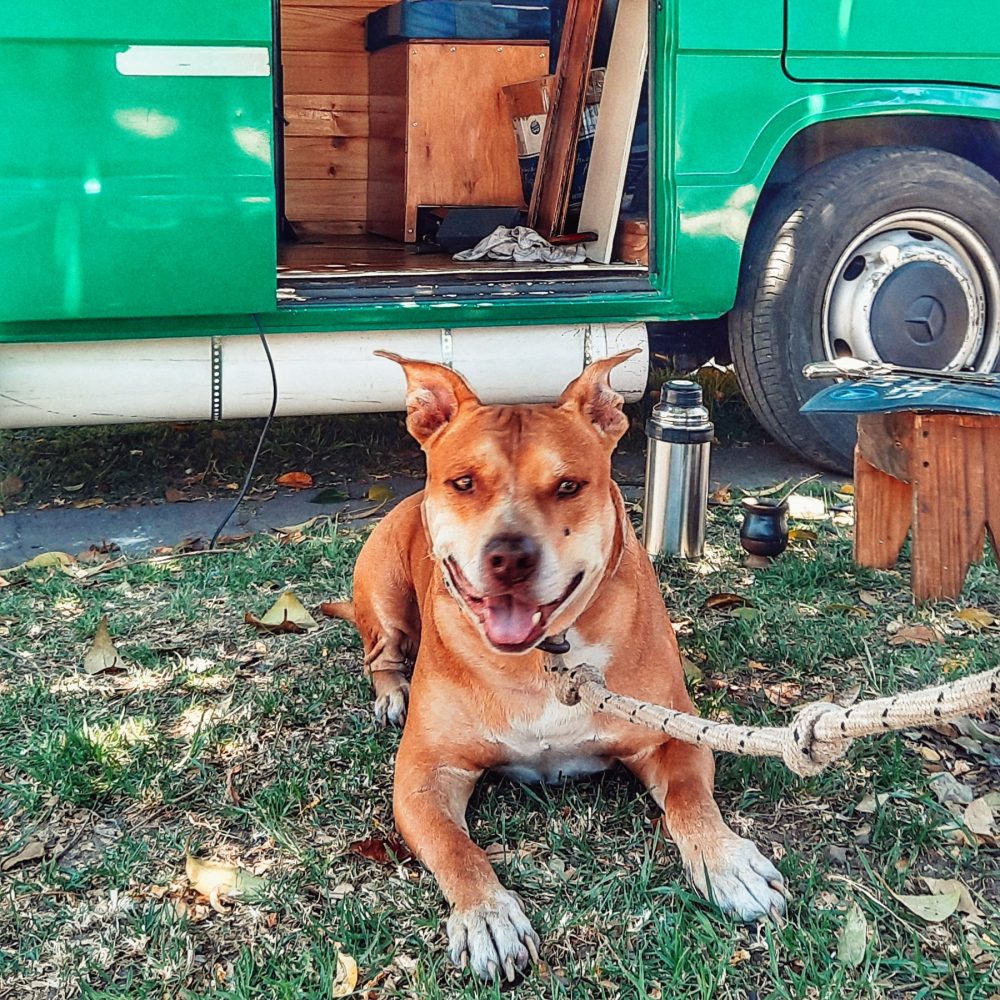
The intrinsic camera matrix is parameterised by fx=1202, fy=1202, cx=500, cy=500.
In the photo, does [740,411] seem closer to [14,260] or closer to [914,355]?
[914,355]

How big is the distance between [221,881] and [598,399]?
124 centimetres

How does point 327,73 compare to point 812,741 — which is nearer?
point 812,741

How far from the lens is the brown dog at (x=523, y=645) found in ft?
7.15

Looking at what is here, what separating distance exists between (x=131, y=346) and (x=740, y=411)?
3.03 metres

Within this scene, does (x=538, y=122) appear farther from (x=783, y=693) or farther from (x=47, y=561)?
(x=783, y=693)

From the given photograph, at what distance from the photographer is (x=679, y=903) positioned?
7.20 ft

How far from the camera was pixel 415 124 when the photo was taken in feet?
23.7

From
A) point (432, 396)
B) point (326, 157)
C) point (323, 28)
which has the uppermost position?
point (323, 28)

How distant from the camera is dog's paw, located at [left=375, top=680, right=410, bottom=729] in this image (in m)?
2.96

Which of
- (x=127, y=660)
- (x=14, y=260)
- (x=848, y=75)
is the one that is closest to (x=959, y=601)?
(x=848, y=75)

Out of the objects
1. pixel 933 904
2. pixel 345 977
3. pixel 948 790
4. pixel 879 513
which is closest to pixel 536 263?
pixel 879 513

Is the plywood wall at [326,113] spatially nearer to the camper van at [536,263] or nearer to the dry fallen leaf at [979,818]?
the camper van at [536,263]

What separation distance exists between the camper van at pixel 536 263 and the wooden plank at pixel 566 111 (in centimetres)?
77

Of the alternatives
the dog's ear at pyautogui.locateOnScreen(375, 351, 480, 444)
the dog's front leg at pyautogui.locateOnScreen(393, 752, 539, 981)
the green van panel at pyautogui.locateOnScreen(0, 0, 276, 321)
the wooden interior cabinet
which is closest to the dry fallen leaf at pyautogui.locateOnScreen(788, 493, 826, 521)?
the green van panel at pyautogui.locateOnScreen(0, 0, 276, 321)
